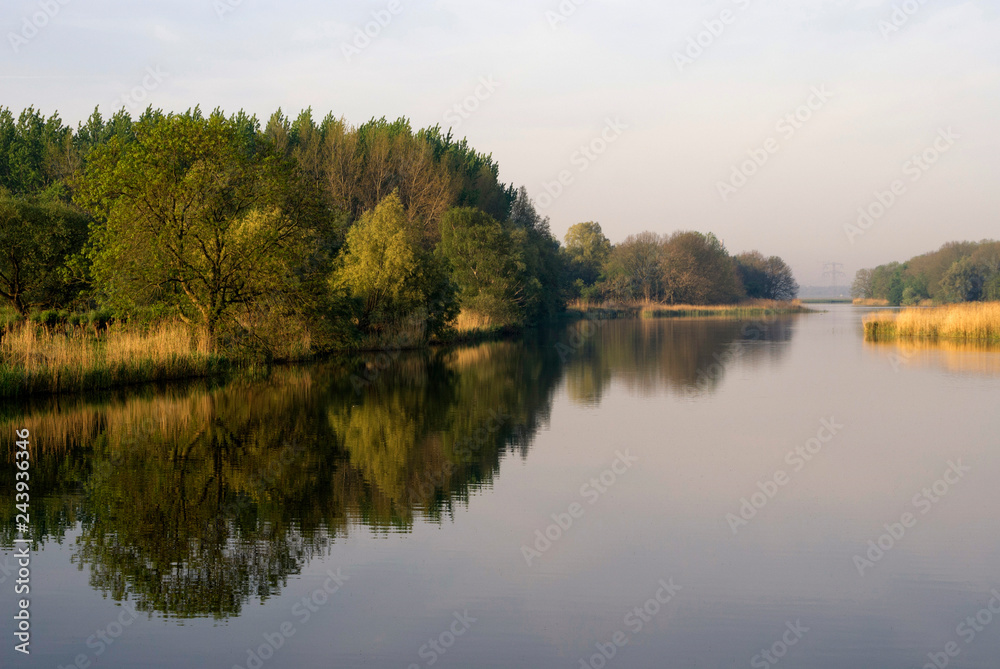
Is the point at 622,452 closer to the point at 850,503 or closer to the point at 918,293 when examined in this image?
the point at 850,503

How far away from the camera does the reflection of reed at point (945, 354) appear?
27.7 metres

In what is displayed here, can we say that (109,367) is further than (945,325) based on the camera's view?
No

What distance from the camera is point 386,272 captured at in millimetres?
36938

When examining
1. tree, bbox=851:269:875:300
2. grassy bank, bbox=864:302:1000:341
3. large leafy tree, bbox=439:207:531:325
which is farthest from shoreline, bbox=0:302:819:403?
tree, bbox=851:269:875:300

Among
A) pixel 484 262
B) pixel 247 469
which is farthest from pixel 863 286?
pixel 247 469

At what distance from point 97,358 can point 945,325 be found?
126ft

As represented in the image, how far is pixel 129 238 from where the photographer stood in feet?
81.9

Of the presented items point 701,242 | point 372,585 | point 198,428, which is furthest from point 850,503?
point 701,242

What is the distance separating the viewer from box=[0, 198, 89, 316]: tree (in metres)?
34.8

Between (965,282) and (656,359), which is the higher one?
(965,282)

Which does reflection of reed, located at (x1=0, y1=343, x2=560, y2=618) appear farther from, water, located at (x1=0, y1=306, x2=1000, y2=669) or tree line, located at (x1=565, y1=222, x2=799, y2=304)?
tree line, located at (x1=565, y1=222, x2=799, y2=304)

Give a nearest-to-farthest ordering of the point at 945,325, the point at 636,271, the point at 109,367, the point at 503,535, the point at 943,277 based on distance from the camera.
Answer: the point at 503,535 → the point at 109,367 → the point at 945,325 → the point at 636,271 → the point at 943,277

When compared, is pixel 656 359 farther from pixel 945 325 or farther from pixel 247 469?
pixel 247 469

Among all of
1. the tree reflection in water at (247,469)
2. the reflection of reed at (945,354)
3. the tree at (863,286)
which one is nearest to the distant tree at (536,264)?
the reflection of reed at (945,354)
